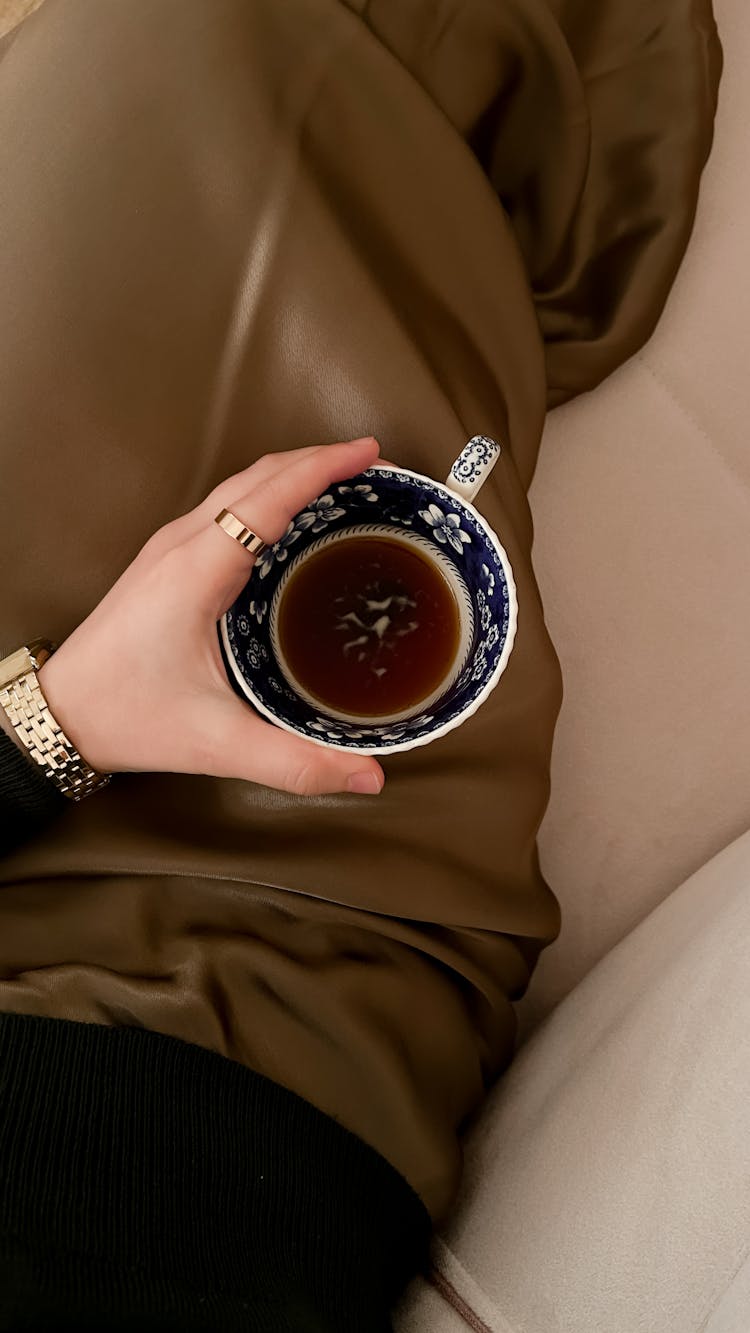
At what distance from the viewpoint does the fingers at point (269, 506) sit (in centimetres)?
60

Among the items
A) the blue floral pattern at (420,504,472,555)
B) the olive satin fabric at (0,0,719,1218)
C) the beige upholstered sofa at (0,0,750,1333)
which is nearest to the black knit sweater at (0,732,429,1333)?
the olive satin fabric at (0,0,719,1218)

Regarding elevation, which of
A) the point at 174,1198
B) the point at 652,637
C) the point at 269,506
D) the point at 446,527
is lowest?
the point at 652,637

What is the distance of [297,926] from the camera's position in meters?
0.70

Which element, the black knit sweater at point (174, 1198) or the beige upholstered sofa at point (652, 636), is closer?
the black knit sweater at point (174, 1198)

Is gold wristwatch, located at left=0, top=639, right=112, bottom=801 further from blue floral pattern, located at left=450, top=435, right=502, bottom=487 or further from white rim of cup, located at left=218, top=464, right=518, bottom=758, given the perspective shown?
blue floral pattern, located at left=450, top=435, right=502, bottom=487

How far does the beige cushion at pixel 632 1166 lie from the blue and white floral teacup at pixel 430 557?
0.88ft

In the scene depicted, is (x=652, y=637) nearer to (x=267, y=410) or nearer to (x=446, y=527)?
(x=446, y=527)

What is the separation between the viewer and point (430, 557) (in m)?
0.71

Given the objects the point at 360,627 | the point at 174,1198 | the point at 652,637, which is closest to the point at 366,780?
the point at 360,627

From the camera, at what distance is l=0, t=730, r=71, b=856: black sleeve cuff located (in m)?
0.69

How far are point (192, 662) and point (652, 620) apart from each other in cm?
47

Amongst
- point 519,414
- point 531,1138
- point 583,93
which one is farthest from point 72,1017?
point 583,93

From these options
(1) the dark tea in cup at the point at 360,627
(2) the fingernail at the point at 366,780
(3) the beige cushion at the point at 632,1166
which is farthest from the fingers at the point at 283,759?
(3) the beige cushion at the point at 632,1166

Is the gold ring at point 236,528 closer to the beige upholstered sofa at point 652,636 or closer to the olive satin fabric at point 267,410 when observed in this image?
the olive satin fabric at point 267,410
